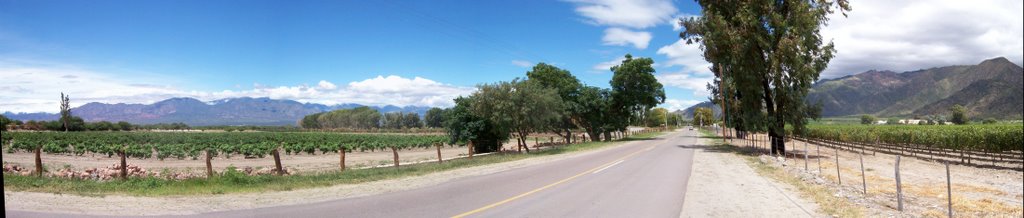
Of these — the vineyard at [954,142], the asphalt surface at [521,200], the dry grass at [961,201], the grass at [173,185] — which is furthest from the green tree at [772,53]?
the grass at [173,185]

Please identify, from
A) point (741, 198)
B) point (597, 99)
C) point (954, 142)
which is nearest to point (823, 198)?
point (741, 198)

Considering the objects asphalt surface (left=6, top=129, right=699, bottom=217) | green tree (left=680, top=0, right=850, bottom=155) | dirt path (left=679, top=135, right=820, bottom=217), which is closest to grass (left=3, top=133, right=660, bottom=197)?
asphalt surface (left=6, top=129, right=699, bottom=217)

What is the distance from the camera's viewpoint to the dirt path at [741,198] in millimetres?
11070

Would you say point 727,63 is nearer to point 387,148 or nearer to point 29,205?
point 29,205

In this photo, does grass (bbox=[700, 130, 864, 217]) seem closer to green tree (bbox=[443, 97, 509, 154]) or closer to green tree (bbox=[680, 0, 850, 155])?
green tree (bbox=[680, 0, 850, 155])

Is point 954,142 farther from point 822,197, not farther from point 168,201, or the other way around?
point 168,201

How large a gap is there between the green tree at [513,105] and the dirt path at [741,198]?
18.9 meters

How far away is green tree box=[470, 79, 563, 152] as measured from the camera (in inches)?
1455

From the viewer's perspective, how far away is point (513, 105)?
3669 centimetres

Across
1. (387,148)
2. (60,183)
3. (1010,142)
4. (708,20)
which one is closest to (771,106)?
(708,20)

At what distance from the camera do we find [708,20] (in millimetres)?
35188

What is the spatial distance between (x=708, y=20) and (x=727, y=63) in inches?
122

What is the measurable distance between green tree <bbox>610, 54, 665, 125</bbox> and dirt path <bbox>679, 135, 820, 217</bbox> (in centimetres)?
4303

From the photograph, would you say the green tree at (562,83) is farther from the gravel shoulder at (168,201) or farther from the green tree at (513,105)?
the gravel shoulder at (168,201)
